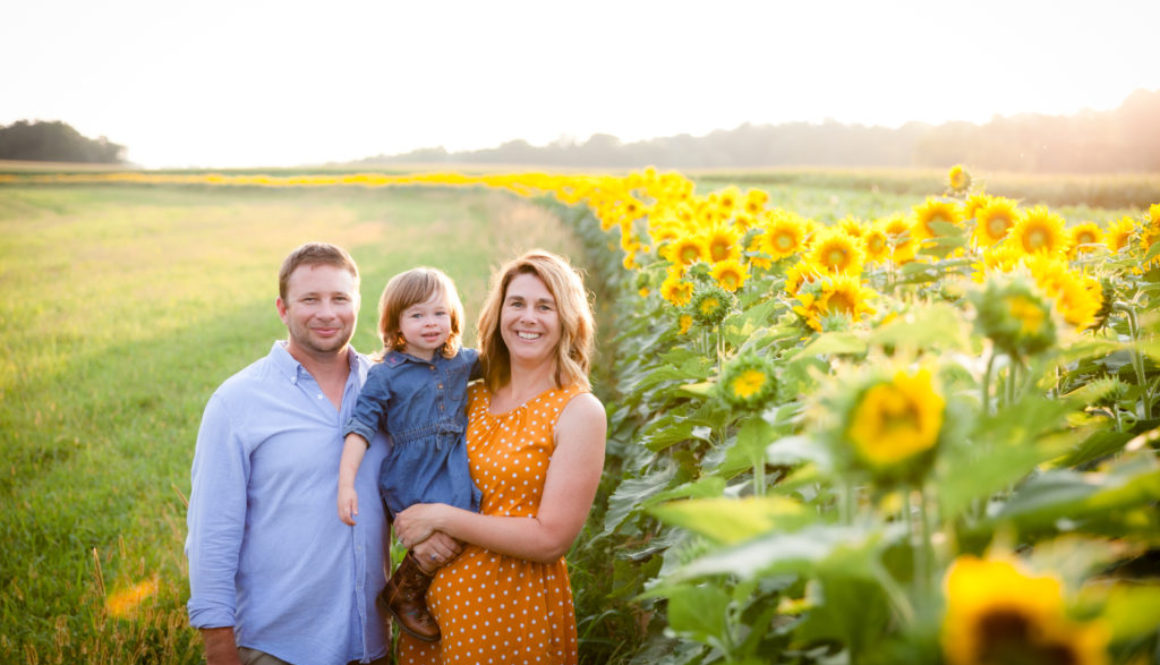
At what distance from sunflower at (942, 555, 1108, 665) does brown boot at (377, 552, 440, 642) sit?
2.19 m

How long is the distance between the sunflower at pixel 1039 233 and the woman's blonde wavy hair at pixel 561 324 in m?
1.45

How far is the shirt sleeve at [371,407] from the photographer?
2566 mm

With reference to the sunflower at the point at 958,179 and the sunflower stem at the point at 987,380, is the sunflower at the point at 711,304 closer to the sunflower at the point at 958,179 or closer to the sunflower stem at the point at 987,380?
the sunflower stem at the point at 987,380

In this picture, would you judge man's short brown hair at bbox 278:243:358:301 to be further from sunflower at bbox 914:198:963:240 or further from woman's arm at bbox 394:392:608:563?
sunflower at bbox 914:198:963:240

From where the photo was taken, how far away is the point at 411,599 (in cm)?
253

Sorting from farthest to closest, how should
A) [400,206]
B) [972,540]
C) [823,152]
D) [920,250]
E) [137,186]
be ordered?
[823,152] → [137,186] → [400,206] → [920,250] → [972,540]

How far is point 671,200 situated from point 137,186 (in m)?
39.6

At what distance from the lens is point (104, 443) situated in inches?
239

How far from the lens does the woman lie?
93.8 inches

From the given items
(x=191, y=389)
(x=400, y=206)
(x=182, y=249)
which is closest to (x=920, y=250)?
(x=191, y=389)

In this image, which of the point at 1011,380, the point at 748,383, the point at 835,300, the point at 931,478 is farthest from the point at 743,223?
the point at 931,478

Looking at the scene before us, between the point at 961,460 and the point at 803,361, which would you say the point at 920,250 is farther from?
the point at 961,460

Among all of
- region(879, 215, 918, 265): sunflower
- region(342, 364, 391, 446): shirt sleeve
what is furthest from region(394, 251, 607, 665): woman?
region(879, 215, 918, 265): sunflower

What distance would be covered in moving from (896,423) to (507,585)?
1.96m
